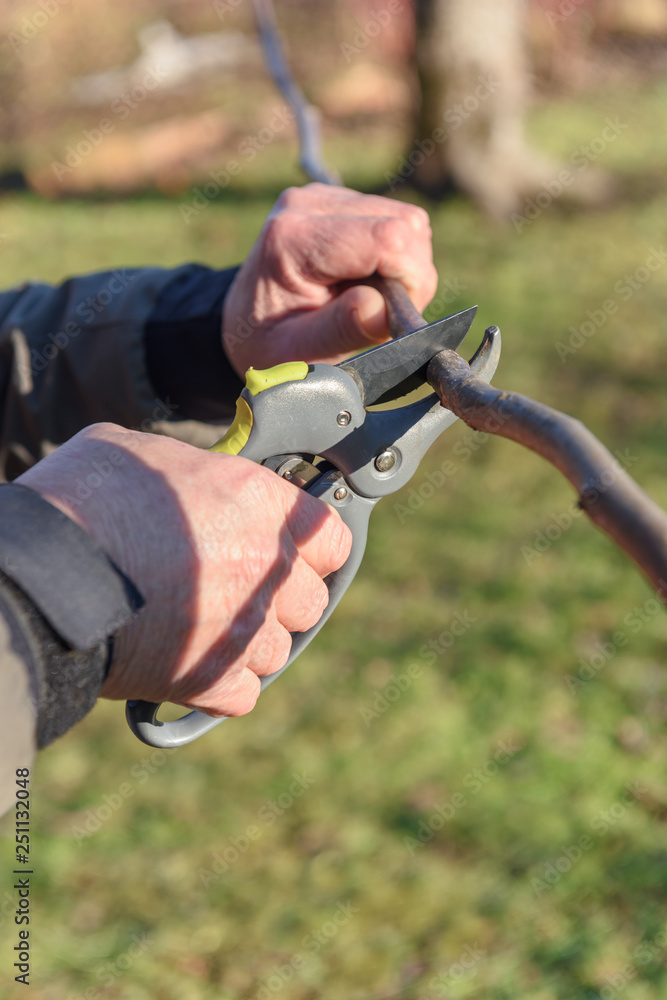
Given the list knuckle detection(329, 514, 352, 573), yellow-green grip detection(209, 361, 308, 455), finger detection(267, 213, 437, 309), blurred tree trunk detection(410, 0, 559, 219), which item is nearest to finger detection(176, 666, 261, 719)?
knuckle detection(329, 514, 352, 573)

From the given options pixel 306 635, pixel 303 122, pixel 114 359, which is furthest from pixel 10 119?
pixel 306 635

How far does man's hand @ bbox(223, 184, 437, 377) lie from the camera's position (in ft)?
6.25

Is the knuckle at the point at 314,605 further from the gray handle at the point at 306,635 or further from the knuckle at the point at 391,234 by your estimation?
the knuckle at the point at 391,234

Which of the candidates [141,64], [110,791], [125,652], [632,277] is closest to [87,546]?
[125,652]

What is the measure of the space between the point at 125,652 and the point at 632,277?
5650mm

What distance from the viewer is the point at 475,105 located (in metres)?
6.90

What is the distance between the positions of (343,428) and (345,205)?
77 centimetres

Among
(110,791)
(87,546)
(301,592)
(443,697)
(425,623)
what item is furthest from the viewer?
(425,623)

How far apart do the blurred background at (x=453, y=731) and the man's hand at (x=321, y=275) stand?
0.86 metres

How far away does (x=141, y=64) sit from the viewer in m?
10.3

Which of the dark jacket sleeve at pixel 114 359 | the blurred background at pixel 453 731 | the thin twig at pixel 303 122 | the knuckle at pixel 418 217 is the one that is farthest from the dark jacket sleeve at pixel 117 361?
the blurred background at pixel 453 731

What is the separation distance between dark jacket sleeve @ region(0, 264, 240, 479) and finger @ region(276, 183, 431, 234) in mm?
312

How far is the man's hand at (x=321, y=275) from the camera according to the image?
1904mm

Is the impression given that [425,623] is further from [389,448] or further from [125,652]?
[125,652]
